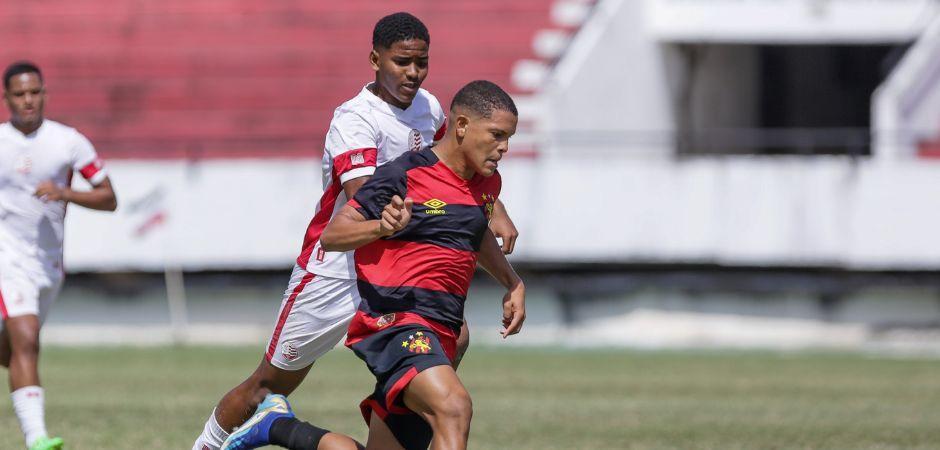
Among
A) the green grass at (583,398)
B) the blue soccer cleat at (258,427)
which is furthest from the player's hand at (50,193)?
the blue soccer cleat at (258,427)

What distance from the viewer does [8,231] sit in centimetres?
915

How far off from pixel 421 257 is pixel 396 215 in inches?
17.7

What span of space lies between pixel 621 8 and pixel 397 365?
17.5m

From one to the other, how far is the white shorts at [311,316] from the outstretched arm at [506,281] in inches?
26.6

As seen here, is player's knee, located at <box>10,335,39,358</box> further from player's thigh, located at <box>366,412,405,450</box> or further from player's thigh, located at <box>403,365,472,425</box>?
player's thigh, located at <box>403,365,472,425</box>

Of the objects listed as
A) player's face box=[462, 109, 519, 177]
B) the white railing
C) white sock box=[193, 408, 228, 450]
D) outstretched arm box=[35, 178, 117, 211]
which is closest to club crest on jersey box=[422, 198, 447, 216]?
player's face box=[462, 109, 519, 177]

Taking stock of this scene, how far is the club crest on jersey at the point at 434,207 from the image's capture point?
6.43 m

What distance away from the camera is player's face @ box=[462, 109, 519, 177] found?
6.36 metres

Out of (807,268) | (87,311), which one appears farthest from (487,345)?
(87,311)

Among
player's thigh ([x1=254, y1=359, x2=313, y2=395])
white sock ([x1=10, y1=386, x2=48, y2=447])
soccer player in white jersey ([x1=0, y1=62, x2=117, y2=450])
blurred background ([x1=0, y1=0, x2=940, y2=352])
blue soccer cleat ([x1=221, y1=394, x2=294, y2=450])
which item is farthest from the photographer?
blurred background ([x1=0, y1=0, x2=940, y2=352])

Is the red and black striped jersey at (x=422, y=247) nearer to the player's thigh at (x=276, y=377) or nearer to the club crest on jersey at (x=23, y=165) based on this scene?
the player's thigh at (x=276, y=377)

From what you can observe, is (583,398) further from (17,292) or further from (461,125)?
(461,125)

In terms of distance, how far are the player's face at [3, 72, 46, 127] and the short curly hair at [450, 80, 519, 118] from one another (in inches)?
139

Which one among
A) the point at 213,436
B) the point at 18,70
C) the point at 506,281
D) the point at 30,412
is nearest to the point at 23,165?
the point at 18,70
